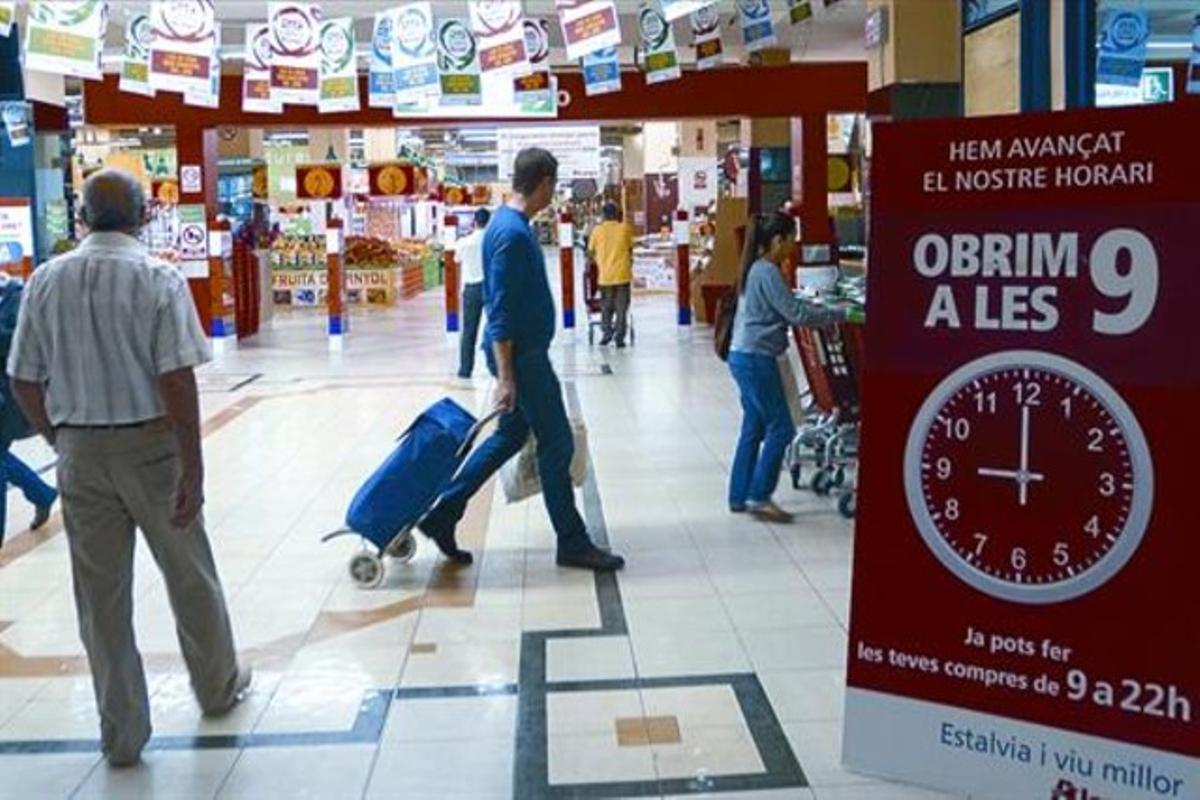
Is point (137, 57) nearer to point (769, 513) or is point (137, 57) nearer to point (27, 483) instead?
point (27, 483)

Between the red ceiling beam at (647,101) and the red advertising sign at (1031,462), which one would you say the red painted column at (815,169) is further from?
the red advertising sign at (1031,462)

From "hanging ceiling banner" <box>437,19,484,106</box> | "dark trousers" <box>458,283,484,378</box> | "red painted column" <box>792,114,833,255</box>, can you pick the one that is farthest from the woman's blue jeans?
"red painted column" <box>792,114,833,255</box>

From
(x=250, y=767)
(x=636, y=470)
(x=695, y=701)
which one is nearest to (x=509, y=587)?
(x=695, y=701)

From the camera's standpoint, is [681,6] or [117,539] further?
[681,6]

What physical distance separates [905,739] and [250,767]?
6.60ft

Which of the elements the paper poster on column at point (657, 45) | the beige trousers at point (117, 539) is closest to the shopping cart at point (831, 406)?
the beige trousers at point (117, 539)

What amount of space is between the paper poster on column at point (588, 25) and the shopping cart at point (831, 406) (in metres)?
4.56

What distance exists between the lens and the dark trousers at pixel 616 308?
1481cm

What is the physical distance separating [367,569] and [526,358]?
39.0 inches

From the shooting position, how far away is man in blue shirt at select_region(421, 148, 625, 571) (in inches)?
204

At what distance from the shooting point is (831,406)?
22.7 ft

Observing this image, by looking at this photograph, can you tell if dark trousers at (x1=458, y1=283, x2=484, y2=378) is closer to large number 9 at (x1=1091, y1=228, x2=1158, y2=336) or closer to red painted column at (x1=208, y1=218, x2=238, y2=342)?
red painted column at (x1=208, y1=218, x2=238, y2=342)

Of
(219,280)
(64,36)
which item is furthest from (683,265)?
(64,36)

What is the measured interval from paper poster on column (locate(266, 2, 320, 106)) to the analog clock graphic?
11508 mm
